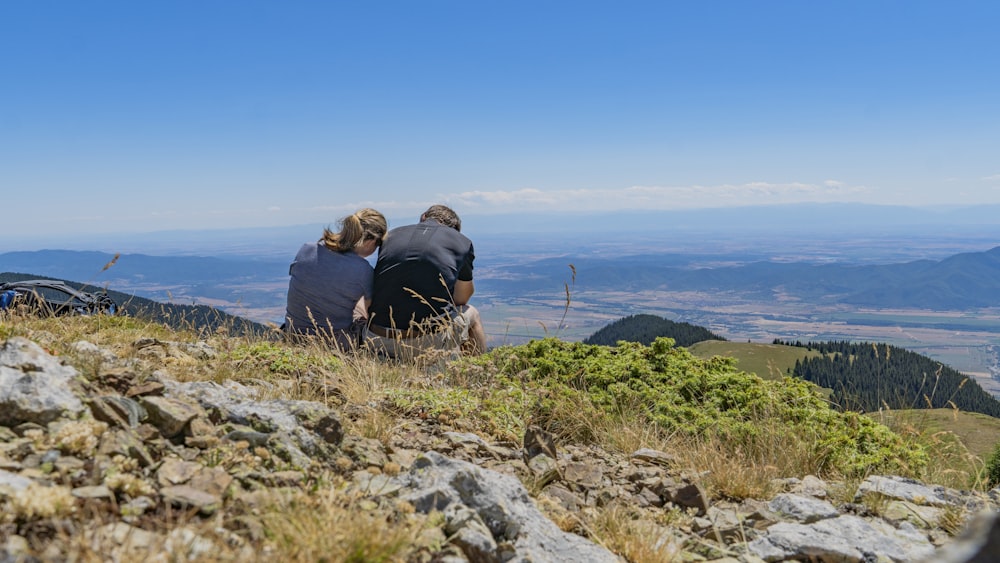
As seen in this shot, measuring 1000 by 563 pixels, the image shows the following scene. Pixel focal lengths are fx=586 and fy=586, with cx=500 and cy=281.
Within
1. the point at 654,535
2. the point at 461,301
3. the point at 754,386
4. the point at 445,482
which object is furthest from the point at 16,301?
the point at 754,386

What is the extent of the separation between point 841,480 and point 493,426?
266 centimetres

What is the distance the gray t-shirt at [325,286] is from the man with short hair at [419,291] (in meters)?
0.25

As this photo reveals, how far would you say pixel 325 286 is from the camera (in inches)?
282

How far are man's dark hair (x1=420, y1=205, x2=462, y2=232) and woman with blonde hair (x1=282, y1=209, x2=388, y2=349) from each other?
33.8 inches

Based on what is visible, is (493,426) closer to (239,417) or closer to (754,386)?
(239,417)

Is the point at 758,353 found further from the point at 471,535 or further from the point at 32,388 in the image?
the point at 32,388

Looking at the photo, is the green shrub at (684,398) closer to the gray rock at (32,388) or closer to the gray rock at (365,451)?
the gray rock at (365,451)

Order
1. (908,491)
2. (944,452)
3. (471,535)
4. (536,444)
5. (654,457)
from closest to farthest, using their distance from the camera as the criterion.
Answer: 1. (471,535)
2. (908,491)
3. (536,444)
4. (654,457)
5. (944,452)

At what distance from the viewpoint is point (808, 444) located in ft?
16.1

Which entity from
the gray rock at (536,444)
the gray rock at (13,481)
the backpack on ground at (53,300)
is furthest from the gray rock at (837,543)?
the backpack on ground at (53,300)

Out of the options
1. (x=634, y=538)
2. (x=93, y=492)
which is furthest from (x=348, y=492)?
(x=634, y=538)

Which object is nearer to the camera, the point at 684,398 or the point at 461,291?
the point at 684,398

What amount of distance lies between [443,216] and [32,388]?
18.3 feet

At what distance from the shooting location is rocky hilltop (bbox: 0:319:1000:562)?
81.2 inches
